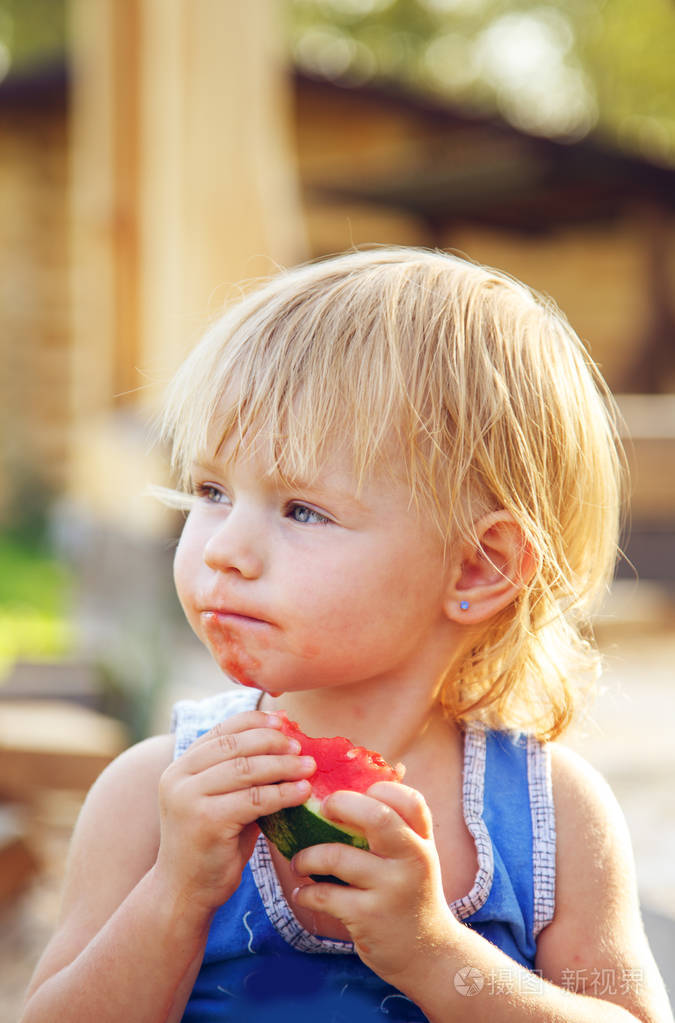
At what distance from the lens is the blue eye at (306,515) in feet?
5.10

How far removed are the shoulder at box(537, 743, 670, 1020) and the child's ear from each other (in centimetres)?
34

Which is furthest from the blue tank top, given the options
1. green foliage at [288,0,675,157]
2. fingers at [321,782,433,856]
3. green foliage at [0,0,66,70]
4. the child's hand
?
green foliage at [288,0,675,157]

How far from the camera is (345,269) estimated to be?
1.79 metres

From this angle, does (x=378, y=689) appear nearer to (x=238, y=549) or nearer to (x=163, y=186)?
(x=238, y=549)

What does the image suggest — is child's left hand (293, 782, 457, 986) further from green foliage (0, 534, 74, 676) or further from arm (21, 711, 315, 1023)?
green foliage (0, 534, 74, 676)

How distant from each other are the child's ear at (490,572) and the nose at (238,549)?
0.33m

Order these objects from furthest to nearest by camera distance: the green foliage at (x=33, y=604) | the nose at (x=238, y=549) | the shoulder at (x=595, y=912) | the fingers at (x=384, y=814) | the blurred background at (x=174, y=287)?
the green foliage at (x=33, y=604), the blurred background at (x=174, y=287), the shoulder at (x=595, y=912), the nose at (x=238, y=549), the fingers at (x=384, y=814)

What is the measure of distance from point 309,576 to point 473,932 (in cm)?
55

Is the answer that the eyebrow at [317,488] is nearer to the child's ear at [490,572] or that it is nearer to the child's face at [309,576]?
the child's face at [309,576]

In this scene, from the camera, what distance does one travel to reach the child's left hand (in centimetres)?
137

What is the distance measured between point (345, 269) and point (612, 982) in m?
1.20

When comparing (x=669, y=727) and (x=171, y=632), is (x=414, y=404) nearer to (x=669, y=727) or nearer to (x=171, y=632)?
(x=171, y=632)

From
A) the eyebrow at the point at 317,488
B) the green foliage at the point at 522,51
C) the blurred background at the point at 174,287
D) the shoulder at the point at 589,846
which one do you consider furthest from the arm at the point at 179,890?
the green foliage at the point at 522,51

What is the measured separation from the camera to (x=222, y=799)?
1422mm
